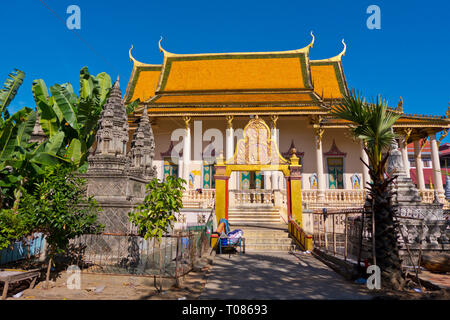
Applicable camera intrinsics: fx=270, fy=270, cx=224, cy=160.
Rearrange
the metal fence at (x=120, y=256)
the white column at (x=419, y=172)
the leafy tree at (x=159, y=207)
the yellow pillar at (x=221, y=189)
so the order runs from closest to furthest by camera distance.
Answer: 1. the leafy tree at (x=159, y=207)
2. the metal fence at (x=120, y=256)
3. the yellow pillar at (x=221, y=189)
4. the white column at (x=419, y=172)

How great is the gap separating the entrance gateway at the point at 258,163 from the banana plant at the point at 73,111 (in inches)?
224

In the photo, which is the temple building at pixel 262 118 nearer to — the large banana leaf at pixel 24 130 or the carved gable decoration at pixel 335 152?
the carved gable decoration at pixel 335 152

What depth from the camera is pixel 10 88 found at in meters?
10.7

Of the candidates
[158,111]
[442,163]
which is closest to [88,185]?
[158,111]

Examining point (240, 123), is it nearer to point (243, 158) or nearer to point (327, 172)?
point (327, 172)

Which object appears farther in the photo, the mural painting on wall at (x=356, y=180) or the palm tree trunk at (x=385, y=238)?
the mural painting on wall at (x=356, y=180)

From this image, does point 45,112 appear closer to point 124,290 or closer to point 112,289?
point 112,289

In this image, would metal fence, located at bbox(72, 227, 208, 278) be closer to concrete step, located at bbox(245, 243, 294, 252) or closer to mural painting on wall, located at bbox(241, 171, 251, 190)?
concrete step, located at bbox(245, 243, 294, 252)

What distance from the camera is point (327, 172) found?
1995 centimetres

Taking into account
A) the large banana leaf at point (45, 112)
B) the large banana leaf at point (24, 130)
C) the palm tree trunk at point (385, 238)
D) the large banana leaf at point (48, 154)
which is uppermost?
the large banana leaf at point (45, 112)

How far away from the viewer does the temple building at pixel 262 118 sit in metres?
17.7

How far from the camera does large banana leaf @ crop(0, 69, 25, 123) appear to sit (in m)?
10.5

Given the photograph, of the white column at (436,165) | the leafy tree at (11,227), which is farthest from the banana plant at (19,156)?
the white column at (436,165)
